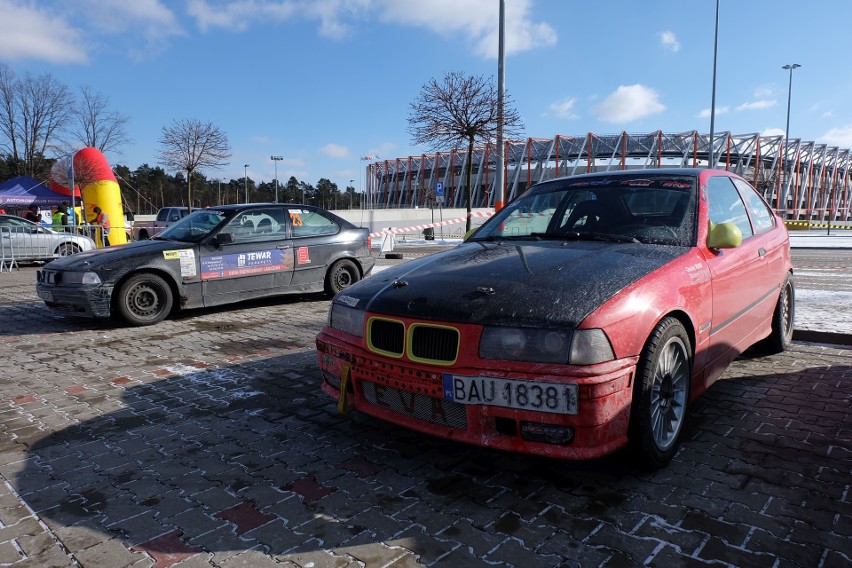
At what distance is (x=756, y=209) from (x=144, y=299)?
21.6 feet

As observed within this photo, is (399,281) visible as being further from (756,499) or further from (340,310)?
(756,499)

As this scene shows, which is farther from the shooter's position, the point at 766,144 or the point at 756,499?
the point at 766,144

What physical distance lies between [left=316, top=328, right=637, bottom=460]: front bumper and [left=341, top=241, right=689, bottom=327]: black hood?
0.23 m

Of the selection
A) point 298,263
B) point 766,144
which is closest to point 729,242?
point 298,263

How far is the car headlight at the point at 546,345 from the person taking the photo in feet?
8.11

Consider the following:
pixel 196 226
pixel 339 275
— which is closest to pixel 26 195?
pixel 196 226

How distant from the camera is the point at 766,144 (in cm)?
6116

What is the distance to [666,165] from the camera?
180 ft

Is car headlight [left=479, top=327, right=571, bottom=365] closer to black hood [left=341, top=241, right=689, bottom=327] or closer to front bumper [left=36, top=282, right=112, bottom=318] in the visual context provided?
black hood [left=341, top=241, right=689, bottom=327]

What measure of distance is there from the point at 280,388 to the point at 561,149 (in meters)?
61.5

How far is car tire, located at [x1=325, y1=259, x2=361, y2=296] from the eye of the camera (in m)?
8.63

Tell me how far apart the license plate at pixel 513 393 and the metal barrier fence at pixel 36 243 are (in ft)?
51.1

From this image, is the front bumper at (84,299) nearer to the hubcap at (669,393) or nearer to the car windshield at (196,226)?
the car windshield at (196,226)

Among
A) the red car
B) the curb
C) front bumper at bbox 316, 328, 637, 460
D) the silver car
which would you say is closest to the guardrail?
the curb
